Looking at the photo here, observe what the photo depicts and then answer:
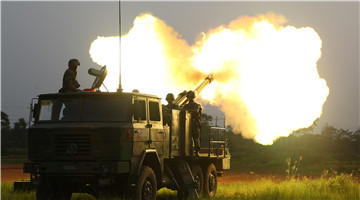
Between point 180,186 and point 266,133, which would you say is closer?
point 180,186

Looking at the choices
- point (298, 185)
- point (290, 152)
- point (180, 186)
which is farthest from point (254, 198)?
point (290, 152)

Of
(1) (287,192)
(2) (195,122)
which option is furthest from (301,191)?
(2) (195,122)

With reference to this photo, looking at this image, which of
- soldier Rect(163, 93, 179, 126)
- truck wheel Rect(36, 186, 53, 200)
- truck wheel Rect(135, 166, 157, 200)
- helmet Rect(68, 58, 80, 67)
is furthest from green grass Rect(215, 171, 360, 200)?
helmet Rect(68, 58, 80, 67)

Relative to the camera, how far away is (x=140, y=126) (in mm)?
13594

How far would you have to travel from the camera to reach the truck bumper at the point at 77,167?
41.9 ft

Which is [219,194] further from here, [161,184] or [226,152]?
[161,184]

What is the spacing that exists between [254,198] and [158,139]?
3894 mm

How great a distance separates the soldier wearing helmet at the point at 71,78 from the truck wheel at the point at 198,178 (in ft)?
16.5

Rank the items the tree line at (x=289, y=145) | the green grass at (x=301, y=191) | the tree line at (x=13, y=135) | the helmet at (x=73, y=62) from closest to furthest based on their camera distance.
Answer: the helmet at (x=73, y=62), the green grass at (x=301, y=191), the tree line at (x=289, y=145), the tree line at (x=13, y=135)

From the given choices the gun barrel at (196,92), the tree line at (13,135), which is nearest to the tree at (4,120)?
the tree line at (13,135)

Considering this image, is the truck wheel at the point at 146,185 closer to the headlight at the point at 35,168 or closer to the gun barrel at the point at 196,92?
the headlight at the point at 35,168

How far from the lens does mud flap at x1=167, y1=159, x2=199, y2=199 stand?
1631 cm

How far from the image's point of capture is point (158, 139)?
14719 millimetres

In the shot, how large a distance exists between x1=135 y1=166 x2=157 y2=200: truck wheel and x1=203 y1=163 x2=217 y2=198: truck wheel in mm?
4455
